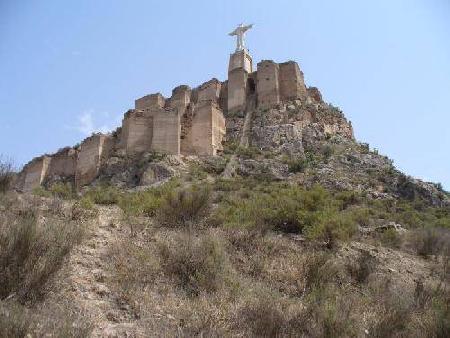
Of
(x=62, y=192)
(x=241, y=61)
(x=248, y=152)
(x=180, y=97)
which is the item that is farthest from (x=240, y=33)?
(x=62, y=192)

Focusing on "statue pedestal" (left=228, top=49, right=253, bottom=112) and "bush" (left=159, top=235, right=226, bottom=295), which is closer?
"bush" (left=159, top=235, right=226, bottom=295)

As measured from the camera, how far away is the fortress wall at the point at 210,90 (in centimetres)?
3438

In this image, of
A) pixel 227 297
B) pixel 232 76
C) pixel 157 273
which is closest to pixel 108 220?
pixel 157 273

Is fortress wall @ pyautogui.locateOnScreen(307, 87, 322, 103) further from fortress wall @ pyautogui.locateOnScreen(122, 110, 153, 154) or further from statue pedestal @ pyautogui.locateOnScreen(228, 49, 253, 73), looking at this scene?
fortress wall @ pyautogui.locateOnScreen(122, 110, 153, 154)

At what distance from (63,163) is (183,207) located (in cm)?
2323

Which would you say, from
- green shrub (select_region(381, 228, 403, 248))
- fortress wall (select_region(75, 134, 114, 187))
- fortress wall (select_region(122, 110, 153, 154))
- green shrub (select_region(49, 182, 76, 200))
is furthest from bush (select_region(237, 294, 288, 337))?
fortress wall (select_region(75, 134, 114, 187))

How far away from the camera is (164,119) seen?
28125mm

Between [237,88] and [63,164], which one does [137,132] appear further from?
[237,88]

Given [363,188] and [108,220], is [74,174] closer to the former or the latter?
[363,188]

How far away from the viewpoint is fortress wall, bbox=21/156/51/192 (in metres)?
30.4

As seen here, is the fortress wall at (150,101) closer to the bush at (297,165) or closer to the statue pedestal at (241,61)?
the statue pedestal at (241,61)

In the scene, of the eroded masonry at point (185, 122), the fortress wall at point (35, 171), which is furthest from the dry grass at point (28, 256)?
the fortress wall at point (35, 171)

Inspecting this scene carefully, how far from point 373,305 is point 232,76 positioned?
29397mm

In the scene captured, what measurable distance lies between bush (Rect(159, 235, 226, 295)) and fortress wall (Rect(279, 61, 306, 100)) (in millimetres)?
27326
